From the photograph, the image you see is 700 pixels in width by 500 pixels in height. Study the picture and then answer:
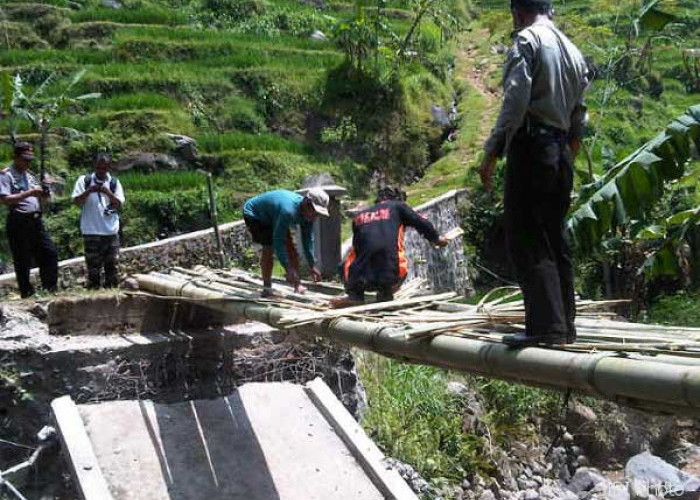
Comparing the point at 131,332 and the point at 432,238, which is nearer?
the point at 432,238

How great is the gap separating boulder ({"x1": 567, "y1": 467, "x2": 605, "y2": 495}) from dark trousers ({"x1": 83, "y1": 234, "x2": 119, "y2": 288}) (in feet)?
14.5

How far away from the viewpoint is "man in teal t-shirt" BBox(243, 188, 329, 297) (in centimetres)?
527

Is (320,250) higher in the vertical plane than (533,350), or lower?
lower

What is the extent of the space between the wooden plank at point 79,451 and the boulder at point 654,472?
5.19 metres

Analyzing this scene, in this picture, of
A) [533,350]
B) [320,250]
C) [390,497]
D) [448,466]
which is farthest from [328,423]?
[533,350]

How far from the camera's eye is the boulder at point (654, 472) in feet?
26.4

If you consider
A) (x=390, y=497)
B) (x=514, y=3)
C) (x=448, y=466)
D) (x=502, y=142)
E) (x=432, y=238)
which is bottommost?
(x=448, y=466)

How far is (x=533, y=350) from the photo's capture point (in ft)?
10.2

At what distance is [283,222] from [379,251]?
0.73 meters

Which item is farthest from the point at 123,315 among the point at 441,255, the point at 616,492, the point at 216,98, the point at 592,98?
the point at 592,98

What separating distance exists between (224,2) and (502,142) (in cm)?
1823

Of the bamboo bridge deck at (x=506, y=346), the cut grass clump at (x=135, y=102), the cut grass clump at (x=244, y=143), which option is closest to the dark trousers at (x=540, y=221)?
the bamboo bridge deck at (x=506, y=346)

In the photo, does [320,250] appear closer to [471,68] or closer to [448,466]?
[448,466]

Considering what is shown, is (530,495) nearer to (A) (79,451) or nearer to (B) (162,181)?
(A) (79,451)
